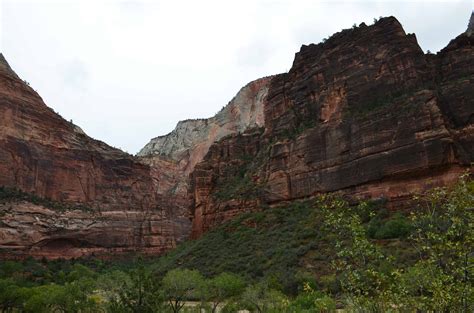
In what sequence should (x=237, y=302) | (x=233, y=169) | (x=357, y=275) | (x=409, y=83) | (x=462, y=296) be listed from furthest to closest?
(x=233, y=169) < (x=409, y=83) < (x=237, y=302) < (x=357, y=275) < (x=462, y=296)

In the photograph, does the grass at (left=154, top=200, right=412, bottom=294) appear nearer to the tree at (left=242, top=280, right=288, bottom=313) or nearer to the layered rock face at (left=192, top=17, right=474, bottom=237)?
the layered rock face at (left=192, top=17, right=474, bottom=237)

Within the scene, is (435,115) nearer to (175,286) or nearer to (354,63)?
(354,63)

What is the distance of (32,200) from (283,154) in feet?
155

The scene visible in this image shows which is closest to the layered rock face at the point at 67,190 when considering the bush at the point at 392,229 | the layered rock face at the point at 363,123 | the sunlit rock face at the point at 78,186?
the sunlit rock face at the point at 78,186

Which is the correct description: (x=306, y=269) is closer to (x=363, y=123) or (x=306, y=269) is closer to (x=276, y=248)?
(x=276, y=248)

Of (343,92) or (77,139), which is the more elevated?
(77,139)

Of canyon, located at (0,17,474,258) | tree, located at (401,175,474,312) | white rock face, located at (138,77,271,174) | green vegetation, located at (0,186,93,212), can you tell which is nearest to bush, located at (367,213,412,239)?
canyon, located at (0,17,474,258)

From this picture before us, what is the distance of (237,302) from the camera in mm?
25891

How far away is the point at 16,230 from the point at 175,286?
→ 47414 mm

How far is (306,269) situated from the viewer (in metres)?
30.4

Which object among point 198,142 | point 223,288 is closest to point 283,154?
point 223,288

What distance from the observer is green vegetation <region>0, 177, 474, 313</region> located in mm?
5516

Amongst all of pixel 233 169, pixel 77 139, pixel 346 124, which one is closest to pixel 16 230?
pixel 77 139

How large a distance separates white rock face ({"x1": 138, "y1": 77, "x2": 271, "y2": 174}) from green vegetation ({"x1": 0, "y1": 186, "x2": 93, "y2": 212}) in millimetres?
38756
